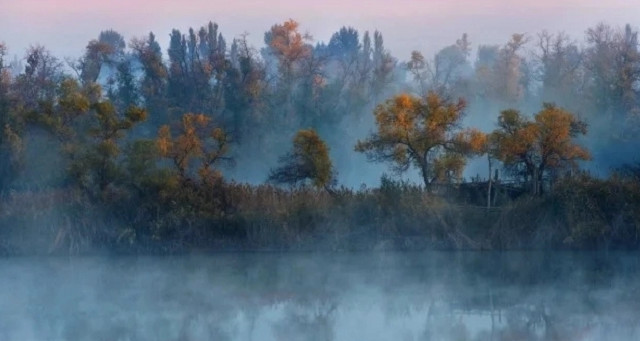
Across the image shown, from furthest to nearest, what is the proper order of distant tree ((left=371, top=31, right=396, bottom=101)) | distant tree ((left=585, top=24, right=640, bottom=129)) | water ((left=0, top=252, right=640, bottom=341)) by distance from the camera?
distant tree ((left=371, top=31, right=396, bottom=101)) → distant tree ((left=585, top=24, right=640, bottom=129)) → water ((left=0, top=252, right=640, bottom=341))

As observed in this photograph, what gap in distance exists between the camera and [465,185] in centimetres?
2689

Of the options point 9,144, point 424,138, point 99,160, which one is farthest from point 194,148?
point 424,138

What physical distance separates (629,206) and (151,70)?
59.6 ft

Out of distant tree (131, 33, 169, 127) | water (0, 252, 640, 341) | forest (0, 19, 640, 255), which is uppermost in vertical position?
distant tree (131, 33, 169, 127)

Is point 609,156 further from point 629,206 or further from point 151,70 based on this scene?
point 151,70

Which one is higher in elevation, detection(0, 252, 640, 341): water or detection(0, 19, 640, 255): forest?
detection(0, 19, 640, 255): forest

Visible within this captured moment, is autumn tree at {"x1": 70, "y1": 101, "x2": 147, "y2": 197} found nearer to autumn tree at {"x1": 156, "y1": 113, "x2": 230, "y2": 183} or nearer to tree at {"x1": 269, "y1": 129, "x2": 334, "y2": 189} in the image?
autumn tree at {"x1": 156, "y1": 113, "x2": 230, "y2": 183}

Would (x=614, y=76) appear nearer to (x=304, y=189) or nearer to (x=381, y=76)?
(x=381, y=76)

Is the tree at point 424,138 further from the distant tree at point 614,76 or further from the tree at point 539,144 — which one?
the distant tree at point 614,76

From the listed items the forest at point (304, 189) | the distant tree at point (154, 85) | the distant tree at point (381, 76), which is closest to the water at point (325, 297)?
the forest at point (304, 189)

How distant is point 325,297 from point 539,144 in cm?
846

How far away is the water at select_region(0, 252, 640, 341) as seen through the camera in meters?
16.8

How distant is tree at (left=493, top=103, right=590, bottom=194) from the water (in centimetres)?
268

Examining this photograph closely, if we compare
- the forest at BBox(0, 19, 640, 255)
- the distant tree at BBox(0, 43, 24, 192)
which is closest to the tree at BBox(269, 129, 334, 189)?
the forest at BBox(0, 19, 640, 255)
